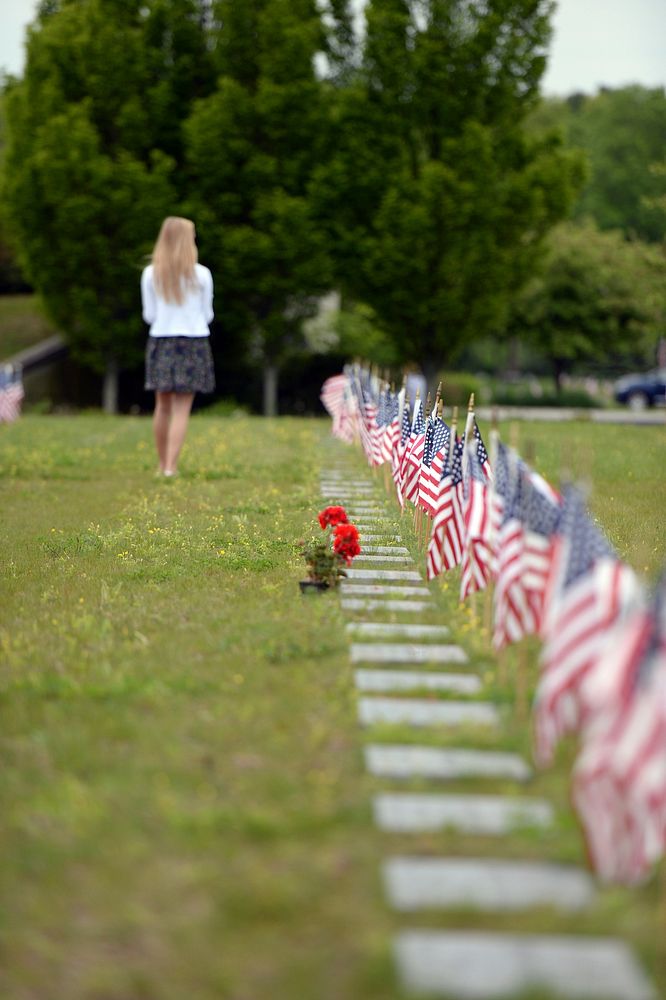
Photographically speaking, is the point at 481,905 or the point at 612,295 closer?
the point at 481,905

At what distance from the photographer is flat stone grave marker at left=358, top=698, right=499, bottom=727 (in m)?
4.77

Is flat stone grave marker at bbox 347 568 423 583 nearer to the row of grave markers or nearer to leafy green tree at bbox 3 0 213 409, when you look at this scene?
the row of grave markers

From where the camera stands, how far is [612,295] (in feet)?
147

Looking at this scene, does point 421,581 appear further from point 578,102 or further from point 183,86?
point 578,102

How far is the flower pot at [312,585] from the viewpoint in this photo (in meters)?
7.22

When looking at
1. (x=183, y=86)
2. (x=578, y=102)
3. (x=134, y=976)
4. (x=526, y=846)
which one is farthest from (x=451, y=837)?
(x=578, y=102)

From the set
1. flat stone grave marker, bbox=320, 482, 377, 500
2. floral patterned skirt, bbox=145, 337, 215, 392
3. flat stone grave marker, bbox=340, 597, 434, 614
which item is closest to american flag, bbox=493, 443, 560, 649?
flat stone grave marker, bbox=340, 597, 434, 614

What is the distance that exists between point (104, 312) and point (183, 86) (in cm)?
623

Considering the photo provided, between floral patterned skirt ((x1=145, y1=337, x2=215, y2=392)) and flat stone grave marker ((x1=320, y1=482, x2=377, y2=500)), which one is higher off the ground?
floral patterned skirt ((x1=145, y1=337, x2=215, y2=392))

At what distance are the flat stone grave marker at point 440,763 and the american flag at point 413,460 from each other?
4801mm

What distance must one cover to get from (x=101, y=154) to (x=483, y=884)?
1135 inches

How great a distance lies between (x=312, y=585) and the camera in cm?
726

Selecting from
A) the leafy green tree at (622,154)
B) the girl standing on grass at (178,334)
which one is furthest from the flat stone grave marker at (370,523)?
the leafy green tree at (622,154)

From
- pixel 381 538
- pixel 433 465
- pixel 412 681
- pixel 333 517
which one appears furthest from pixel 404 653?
pixel 381 538
